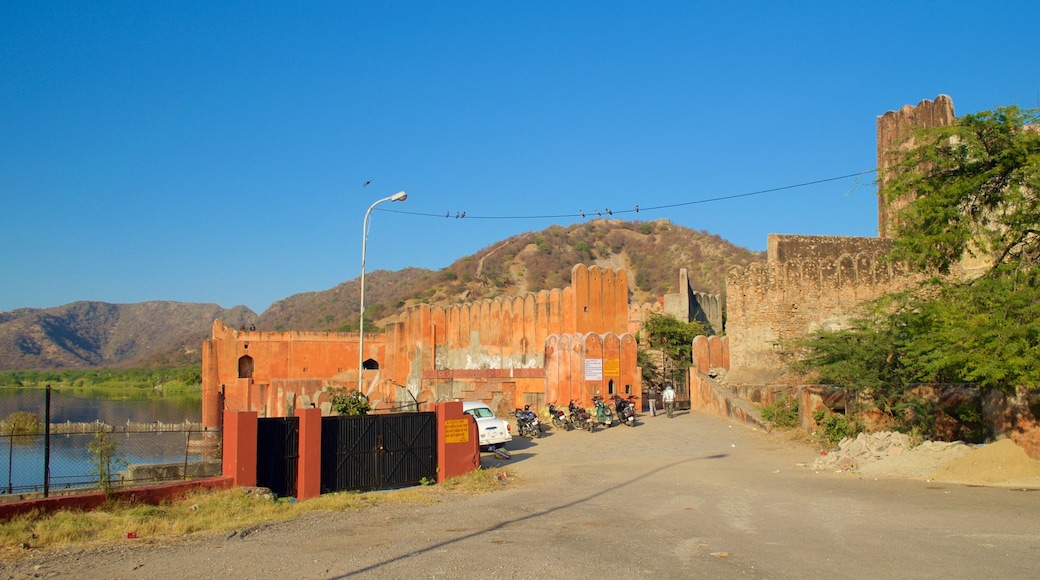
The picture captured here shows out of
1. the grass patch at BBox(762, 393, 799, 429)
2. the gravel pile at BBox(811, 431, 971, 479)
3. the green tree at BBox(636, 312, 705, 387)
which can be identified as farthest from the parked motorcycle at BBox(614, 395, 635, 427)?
the green tree at BBox(636, 312, 705, 387)

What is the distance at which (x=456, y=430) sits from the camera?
16500 mm

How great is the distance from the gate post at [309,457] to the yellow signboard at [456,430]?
2601mm

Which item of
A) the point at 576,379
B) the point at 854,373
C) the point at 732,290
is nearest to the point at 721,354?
the point at 732,290

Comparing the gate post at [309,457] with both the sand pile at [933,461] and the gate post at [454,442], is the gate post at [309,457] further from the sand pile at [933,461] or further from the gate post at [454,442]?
the sand pile at [933,461]

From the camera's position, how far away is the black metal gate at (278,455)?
14305 millimetres

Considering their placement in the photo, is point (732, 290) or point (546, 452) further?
point (732, 290)

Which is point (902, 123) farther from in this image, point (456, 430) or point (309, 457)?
point (309, 457)

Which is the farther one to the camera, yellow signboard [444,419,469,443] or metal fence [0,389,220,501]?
yellow signboard [444,419,469,443]

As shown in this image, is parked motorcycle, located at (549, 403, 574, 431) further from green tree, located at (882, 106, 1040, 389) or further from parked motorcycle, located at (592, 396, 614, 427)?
green tree, located at (882, 106, 1040, 389)

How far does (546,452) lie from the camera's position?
2070 centimetres

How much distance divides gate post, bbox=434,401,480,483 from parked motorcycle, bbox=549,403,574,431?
801 cm

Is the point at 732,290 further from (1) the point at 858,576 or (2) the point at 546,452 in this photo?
→ (1) the point at 858,576

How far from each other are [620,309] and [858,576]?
22146 mm

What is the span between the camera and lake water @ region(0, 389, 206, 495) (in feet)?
60.5
